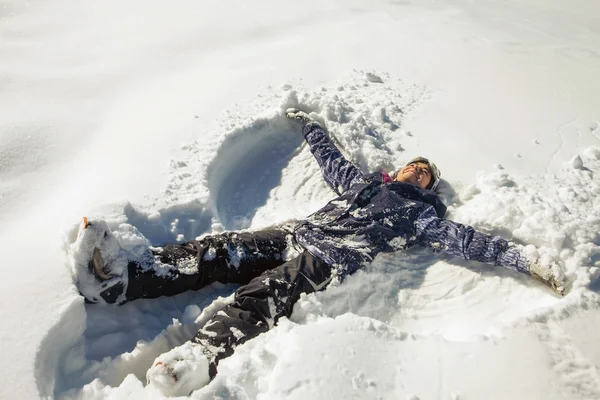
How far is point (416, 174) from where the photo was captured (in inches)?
131

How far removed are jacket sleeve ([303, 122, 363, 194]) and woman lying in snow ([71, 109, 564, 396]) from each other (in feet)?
0.04

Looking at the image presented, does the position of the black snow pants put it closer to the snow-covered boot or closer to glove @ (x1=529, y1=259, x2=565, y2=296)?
the snow-covered boot

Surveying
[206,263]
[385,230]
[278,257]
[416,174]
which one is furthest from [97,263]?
[416,174]

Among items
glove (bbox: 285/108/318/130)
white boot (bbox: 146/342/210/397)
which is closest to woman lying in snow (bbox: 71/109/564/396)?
white boot (bbox: 146/342/210/397)

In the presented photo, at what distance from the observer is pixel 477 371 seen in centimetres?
207

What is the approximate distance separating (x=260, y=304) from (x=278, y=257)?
0.50m

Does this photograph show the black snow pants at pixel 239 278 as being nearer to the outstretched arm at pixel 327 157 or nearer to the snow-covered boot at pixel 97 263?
the snow-covered boot at pixel 97 263

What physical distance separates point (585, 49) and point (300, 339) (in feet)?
17.3

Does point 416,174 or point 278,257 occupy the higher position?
point 416,174

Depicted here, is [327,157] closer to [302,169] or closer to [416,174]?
[302,169]

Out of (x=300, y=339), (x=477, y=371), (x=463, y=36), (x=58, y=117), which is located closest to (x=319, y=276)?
(x=300, y=339)

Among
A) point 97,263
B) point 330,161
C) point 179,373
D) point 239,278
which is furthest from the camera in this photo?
point 330,161

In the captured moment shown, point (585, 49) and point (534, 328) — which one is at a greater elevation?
point (585, 49)

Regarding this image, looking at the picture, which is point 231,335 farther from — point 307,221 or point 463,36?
point 463,36
